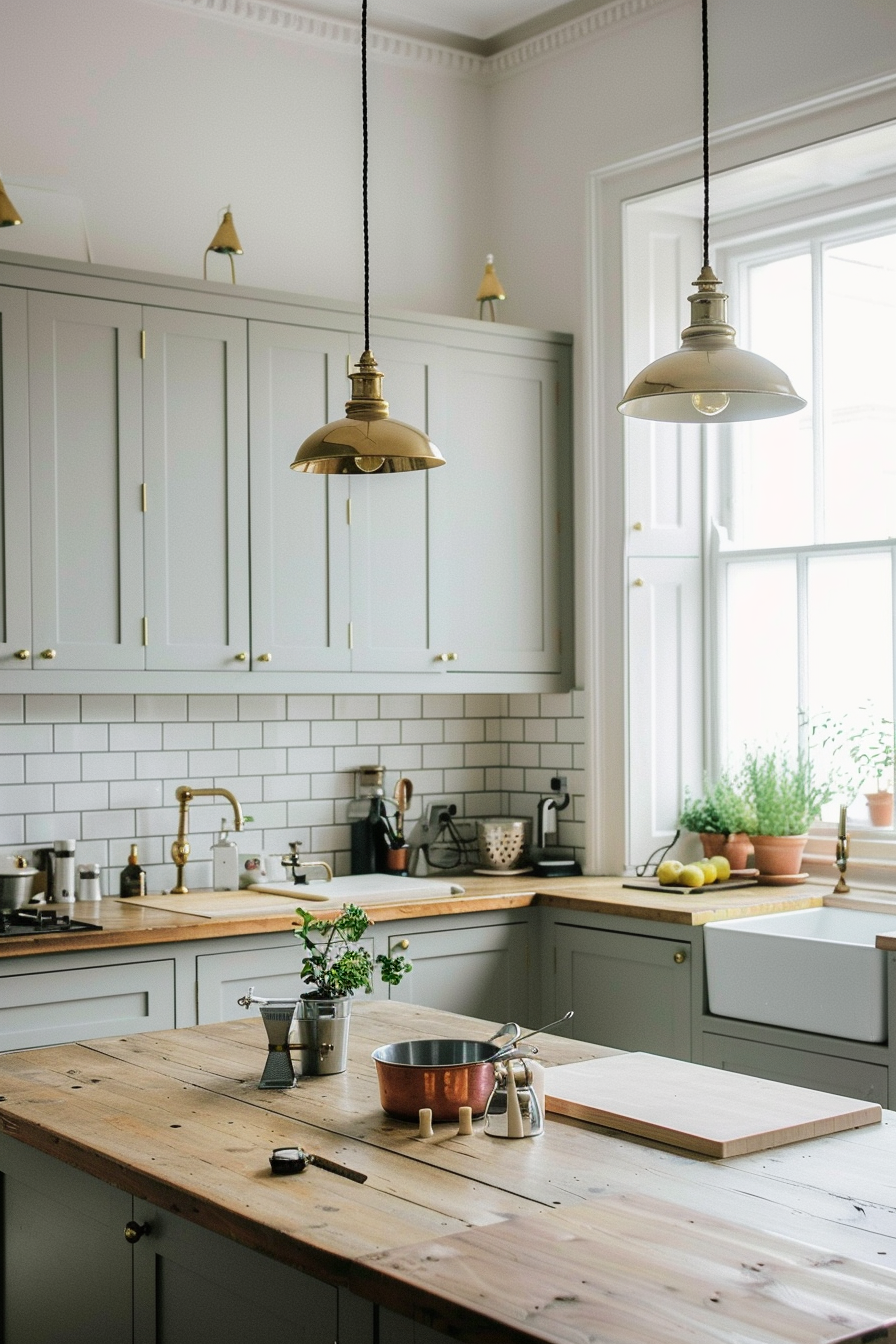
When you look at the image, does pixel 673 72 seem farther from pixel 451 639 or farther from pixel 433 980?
pixel 433 980

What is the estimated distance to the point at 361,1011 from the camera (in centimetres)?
324

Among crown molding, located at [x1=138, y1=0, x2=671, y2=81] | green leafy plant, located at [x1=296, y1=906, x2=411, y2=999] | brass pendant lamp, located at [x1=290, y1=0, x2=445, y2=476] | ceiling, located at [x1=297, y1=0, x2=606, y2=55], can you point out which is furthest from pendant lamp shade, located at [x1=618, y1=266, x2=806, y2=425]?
ceiling, located at [x1=297, y1=0, x2=606, y2=55]

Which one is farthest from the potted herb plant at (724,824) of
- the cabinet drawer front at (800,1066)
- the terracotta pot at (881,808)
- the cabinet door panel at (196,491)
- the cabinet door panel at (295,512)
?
the cabinet door panel at (196,491)

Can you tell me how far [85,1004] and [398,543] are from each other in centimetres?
185

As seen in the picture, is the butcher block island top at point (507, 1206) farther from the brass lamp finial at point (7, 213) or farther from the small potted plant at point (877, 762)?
the brass lamp finial at point (7, 213)

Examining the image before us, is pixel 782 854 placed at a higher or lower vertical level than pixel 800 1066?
higher

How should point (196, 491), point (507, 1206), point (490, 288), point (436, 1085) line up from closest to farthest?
point (507, 1206) → point (436, 1085) → point (196, 491) → point (490, 288)

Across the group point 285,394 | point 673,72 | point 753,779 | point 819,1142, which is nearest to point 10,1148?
point 819,1142

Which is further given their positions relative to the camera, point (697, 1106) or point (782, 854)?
point (782, 854)

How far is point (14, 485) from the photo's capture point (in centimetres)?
413

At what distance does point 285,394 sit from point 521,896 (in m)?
1.75

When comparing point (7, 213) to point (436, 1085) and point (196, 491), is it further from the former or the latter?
point (436, 1085)

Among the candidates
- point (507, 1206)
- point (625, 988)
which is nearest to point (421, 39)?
point (625, 988)

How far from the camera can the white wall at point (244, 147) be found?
4691mm
